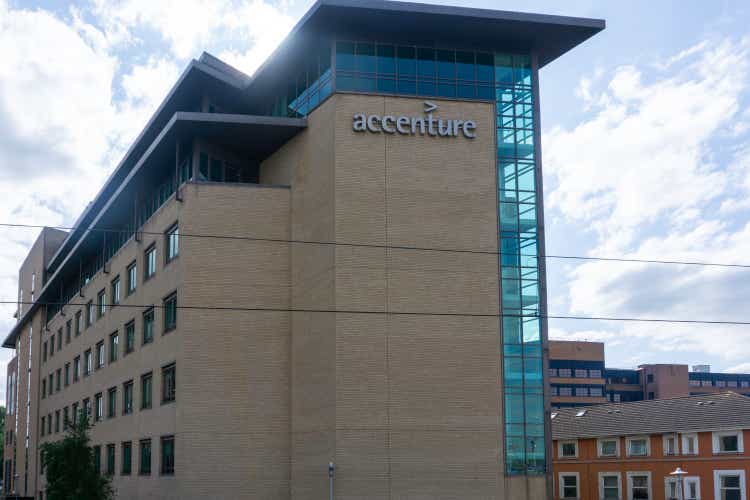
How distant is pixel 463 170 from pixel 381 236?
15.9 ft

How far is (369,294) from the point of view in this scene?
40656 millimetres

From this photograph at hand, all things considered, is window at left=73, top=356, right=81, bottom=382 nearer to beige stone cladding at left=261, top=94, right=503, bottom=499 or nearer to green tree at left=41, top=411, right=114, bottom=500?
green tree at left=41, top=411, right=114, bottom=500

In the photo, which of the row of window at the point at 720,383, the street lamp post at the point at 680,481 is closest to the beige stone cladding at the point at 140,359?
the street lamp post at the point at 680,481

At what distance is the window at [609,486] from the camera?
6378 cm

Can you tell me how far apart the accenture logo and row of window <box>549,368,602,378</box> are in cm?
8233

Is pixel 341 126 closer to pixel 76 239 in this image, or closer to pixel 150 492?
pixel 150 492

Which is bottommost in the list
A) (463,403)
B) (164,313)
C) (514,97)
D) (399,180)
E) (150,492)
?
(150,492)

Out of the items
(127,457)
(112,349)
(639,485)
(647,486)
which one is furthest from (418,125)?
(639,485)

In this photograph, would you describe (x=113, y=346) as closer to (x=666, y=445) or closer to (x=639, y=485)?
(x=639, y=485)

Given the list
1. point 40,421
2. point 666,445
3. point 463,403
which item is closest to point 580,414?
point 666,445

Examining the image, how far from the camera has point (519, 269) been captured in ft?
140

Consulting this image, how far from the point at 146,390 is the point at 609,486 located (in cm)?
3209

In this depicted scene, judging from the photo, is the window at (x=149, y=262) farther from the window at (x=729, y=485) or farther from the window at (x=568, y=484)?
the window at (x=568, y=484)

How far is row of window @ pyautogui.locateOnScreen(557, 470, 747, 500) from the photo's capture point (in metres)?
54.2
